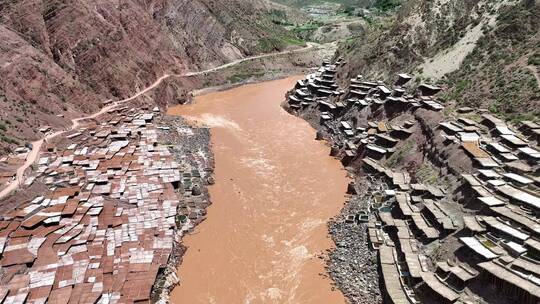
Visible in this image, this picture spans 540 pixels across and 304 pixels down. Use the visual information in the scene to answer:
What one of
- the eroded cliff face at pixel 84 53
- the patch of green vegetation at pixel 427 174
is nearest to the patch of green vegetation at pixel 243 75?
the eroded cliff face at pixel 84 53

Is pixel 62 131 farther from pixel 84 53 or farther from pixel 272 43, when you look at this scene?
pixel 272 43

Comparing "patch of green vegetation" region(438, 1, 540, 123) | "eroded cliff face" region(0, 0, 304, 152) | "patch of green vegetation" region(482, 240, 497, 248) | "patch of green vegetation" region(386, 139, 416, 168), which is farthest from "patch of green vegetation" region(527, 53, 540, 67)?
"eroded cliff face" region(0, 0, 304, 152)

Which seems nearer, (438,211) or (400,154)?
(438,211)

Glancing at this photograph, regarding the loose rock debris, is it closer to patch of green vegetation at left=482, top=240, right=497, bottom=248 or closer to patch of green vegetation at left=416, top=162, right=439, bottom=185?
patch of green vegetation at left=482, top=240, right=497, bottom=248

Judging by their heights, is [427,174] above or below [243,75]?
above

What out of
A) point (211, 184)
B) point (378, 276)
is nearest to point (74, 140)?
point (211, 184)

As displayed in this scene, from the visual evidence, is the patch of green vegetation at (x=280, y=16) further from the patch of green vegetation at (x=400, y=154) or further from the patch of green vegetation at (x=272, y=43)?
the patch of green vegetation at (x=400, y=154)

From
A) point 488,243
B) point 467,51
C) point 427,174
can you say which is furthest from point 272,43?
point 488,243

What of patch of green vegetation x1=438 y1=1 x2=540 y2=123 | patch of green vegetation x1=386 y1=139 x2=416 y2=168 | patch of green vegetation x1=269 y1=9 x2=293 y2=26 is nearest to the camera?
patch of green vegetation x1=438 y1=1 x2=540 y2=123
